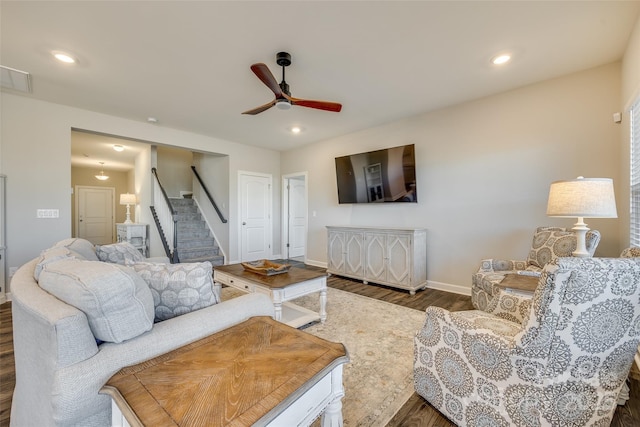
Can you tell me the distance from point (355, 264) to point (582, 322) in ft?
11.1

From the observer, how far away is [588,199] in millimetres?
1957

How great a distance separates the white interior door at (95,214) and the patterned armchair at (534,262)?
10255mm

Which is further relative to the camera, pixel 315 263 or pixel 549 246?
pixel 315 263

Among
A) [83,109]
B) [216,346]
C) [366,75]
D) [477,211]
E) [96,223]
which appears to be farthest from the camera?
[96,223]

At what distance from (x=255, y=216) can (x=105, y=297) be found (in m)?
5.14

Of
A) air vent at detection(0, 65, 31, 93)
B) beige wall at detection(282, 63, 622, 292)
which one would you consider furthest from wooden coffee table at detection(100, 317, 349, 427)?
air vent at detection(0, 65, 31, 93)

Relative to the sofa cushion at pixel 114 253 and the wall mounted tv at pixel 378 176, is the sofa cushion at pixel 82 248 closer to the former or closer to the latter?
the sofa cushion at pixel 114 253

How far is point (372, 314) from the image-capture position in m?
3.00

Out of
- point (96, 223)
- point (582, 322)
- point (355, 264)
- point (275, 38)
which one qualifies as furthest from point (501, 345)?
point (96, 223)

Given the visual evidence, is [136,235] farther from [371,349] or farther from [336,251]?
[371,349]

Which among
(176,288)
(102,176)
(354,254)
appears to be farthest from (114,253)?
(102,176)

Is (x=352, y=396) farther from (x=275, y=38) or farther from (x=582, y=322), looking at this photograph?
(x=275, y=38)

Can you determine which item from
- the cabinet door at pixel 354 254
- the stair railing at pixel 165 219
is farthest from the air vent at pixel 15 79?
the cabinet door at pixel 354 254

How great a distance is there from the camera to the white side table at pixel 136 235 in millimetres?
5504
